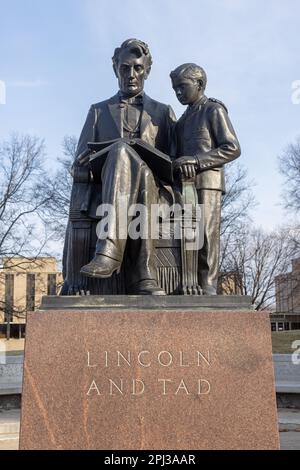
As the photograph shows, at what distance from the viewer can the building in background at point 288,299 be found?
1112 inches

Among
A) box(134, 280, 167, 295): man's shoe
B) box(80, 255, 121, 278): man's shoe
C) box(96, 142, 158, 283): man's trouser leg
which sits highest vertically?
box(96, 142, 158, 283): man's trouser leg

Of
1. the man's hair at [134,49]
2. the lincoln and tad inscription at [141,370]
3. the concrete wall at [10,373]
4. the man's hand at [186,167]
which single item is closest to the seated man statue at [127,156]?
the man's hair at [134,49]

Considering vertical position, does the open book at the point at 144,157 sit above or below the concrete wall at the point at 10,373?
above

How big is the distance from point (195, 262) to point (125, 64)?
206 centimetres

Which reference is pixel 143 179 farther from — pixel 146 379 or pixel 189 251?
pixel 146 379

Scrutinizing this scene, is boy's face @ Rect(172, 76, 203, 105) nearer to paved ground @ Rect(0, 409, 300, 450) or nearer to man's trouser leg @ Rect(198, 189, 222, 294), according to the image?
man's trouser leg @ Rect(198, 189, 222, 294)

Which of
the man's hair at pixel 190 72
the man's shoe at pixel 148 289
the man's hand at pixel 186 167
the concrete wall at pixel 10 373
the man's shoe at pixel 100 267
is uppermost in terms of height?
the man's hair at pixel 190 72

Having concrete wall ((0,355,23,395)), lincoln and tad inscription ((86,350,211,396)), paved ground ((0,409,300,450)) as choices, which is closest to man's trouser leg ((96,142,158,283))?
lincoln and tad inscription ((86,350,211,396))

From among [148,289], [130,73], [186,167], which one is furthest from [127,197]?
[130,73]

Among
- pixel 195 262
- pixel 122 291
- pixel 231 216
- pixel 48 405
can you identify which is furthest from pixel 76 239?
pixel 231 216

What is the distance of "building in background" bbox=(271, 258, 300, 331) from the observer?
2825 cm

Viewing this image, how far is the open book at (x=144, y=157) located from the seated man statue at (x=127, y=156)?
0.21 feet

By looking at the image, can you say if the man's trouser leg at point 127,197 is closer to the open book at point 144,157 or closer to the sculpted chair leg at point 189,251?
the open book at point 144,157

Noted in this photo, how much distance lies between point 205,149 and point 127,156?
868 millimetres
